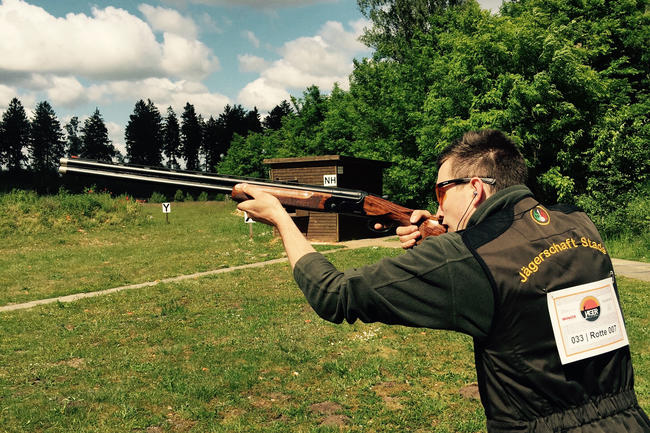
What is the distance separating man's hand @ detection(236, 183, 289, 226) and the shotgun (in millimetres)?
262

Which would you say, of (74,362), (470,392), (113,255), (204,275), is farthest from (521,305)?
(113,255)

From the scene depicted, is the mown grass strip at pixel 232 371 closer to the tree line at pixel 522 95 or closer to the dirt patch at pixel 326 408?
the dirt patch at pixel 326 408

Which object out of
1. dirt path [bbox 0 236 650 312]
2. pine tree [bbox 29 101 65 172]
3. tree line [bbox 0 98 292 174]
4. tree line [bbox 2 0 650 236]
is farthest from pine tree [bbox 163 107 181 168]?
dirt path [bbox 0 236 650 312]

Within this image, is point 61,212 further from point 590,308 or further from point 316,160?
point 590,308

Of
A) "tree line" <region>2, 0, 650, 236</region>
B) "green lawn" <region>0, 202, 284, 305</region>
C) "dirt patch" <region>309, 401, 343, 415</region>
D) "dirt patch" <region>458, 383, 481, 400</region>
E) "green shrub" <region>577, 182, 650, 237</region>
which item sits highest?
"tree line" <region>2, 0, 650, 236</region>

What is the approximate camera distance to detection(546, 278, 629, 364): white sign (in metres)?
1.90

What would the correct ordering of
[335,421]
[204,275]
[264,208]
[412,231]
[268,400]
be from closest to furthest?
[264,208], [412,231], [335,421], [268,400], [204,275]

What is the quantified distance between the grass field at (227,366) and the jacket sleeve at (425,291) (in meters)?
3.87

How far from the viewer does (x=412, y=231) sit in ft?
11.7

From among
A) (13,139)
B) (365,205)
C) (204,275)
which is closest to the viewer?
(365,205)

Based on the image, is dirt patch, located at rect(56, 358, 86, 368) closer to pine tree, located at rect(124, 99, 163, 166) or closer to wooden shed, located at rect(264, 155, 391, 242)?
wooden shed, located at rect(264, 155, 391, 242)

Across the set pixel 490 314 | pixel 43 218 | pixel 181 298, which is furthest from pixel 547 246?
pixel 43 218

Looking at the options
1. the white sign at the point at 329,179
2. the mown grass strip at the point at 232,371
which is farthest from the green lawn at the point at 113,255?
the mown grass strip at the point at 232,371

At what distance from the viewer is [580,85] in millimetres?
21688
